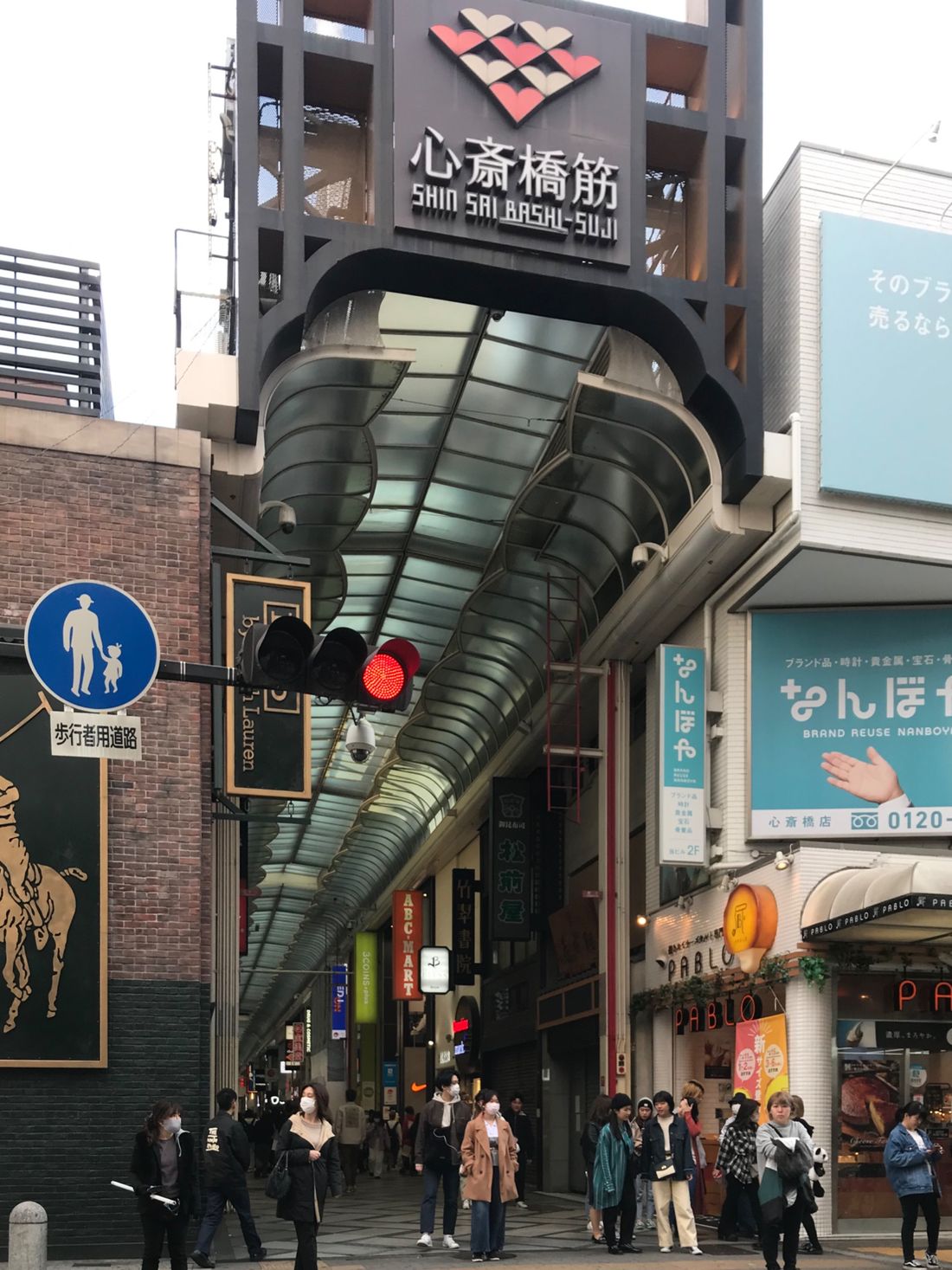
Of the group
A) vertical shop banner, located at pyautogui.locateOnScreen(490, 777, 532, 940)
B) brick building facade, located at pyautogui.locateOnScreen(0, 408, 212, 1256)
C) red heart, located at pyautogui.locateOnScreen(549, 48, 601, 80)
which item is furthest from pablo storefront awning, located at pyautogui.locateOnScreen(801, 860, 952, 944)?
vertical shop banner, located at pyautogui.locateOnScreen(490, 777, 532, 940)

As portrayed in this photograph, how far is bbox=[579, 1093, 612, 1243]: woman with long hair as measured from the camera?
55.4ft

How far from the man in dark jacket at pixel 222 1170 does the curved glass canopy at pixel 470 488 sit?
848cm

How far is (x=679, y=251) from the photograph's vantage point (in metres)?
20.3

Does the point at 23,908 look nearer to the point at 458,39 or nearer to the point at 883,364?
the point at 458,39

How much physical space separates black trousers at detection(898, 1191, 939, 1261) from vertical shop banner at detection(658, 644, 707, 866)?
6.90 m

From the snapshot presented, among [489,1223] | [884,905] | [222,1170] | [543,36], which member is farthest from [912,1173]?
[543,36]

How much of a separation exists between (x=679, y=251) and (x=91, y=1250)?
43.9 feet

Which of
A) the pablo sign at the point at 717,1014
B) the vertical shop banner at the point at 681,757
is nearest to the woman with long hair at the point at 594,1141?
the pablo sign at the point at 717,1014

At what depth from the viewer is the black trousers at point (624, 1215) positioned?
647 inches

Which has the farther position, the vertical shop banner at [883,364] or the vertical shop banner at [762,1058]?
the vertical shop banner at [883,364]

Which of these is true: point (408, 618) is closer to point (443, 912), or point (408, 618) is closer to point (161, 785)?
point (443, 912)

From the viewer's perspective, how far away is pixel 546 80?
1912cm

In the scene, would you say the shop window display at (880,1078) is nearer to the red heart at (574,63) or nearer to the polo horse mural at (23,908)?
the polo horse mural at (23,908)

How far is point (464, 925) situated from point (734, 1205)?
66.2 feet
